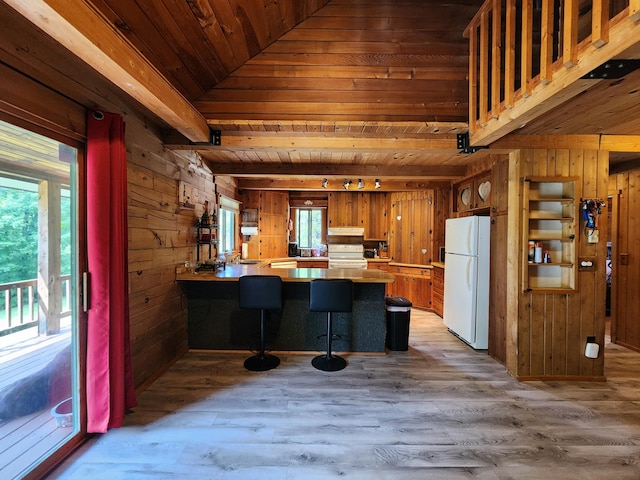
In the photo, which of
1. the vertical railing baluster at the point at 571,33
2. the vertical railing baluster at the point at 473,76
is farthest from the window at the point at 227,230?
the vertical railing baluster at the point at 571,33

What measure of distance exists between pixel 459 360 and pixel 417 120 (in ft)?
8.85

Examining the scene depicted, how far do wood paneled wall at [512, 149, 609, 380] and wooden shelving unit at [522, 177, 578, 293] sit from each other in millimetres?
57

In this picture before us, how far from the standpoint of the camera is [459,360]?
10.3 ft

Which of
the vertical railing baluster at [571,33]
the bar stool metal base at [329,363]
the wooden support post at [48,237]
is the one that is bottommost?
the bar stool metal base at [329,363]

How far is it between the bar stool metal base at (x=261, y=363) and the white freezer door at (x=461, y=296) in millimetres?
2453

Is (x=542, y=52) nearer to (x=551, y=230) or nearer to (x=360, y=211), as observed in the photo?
(x=551, y=230)

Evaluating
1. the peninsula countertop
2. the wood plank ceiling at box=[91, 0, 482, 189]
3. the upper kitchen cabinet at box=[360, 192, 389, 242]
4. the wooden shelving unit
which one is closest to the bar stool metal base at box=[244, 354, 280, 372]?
the peninsula countertop

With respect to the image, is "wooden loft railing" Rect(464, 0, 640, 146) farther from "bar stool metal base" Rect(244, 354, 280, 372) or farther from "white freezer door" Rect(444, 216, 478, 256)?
"bar stool metal base" Rect(244, 354, 280, 372)

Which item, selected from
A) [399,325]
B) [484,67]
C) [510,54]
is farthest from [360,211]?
[510,54]

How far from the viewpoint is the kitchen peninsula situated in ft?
10.8

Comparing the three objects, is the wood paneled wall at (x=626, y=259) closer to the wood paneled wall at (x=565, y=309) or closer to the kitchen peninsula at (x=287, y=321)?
the wood paneled wall at (x=565, y=309)

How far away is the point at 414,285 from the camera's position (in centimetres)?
541

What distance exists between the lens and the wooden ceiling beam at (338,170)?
4.00 meters

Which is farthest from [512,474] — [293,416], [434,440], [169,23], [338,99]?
[169,23]
